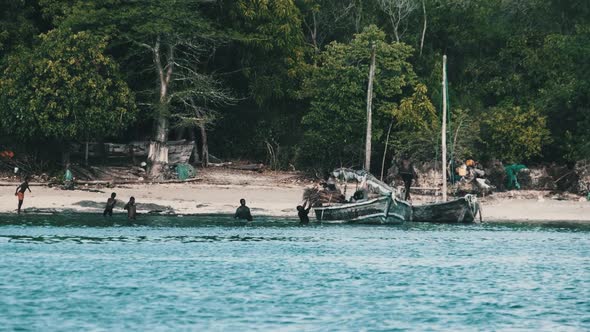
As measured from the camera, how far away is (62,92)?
60938mm

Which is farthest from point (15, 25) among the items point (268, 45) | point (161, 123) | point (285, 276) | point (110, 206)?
point (285, 276)

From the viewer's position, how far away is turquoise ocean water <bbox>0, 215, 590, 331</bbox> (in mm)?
30484

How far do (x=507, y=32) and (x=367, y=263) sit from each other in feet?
103

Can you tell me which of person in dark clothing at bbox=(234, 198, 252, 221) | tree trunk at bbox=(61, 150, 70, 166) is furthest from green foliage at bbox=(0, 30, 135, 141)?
person in dark clothing at bbox=(234, 198, 252, 221)

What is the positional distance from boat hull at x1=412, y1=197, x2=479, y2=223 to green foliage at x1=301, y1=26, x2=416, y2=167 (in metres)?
8.63

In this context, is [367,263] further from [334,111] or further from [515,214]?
[334,111]

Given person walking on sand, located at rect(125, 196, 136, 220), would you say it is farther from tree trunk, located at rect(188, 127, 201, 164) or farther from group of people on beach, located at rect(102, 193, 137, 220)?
tree trunk, located at rect(188, 127, 201, 164)

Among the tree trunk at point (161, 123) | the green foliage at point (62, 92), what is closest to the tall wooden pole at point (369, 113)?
the tree trunk at point (161, 123)

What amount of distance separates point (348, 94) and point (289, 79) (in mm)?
3599

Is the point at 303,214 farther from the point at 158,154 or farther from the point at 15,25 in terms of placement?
the point at 15,25

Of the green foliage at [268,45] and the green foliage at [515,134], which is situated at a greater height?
the green foliage at [268,45]

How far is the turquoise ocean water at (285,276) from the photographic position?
100 feet

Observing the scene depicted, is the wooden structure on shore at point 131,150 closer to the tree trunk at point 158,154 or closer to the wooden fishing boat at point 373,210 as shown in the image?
the tree trunk at point 158,154

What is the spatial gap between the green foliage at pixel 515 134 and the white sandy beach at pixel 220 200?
2332 millimetres
